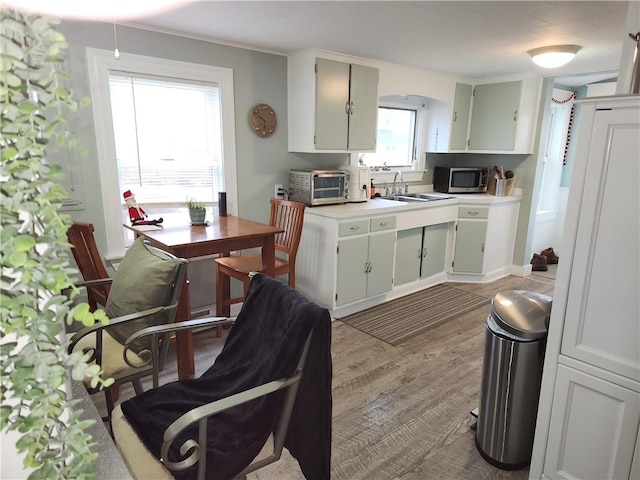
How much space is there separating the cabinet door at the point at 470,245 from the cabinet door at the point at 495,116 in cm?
93

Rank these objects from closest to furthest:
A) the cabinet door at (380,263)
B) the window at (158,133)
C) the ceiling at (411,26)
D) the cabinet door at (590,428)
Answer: the cabinet door at (590,428)
the ceiling at (411,26)
the window at (158,133)
the cabinet door at (380,263)

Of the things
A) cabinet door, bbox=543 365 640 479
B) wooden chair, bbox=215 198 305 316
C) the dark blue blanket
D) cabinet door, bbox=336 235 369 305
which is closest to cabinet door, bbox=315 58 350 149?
A: wooden chair, bbox=215 198 305 316

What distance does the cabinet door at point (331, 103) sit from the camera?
345 centimetres

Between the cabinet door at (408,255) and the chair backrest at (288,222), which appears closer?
the chair backrest at (288,222)

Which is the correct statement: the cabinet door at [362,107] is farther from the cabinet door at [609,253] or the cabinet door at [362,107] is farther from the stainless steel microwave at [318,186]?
the cabinet door at [609,253]

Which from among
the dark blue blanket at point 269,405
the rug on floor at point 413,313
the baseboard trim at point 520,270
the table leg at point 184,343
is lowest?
the rug on floor at point 413,313

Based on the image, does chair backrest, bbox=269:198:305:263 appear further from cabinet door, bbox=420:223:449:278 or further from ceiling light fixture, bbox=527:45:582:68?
ceiling light fixture, bbox=527:45:582:68

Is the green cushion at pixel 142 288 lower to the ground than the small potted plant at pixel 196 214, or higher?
lower

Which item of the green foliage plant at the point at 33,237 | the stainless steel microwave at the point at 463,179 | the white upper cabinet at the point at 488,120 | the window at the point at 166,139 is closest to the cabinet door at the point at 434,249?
the stainless steel microwave at the point at 463,179

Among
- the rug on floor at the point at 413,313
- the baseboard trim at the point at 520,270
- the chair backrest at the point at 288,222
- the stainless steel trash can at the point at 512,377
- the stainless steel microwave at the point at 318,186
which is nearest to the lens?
the stainless steel trash can at the point at 512,377

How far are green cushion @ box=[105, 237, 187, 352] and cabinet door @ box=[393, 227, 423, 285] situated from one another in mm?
2617

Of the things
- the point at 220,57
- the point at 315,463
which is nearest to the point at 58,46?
the point at 315,463

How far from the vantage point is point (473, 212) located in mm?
4441

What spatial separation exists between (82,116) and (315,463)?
8.37 feet
